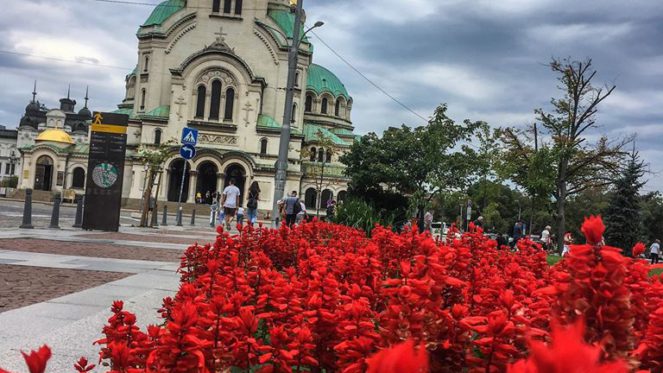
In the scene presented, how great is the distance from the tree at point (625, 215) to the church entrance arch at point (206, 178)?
114 feet

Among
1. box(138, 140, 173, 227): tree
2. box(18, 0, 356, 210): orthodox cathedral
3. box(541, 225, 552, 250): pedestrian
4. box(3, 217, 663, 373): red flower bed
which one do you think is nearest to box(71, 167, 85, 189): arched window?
box(18, 0, 356, 210): orthodox cathedral

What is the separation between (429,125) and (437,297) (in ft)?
94.7

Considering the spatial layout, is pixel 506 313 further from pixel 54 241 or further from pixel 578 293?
pixel 54 241

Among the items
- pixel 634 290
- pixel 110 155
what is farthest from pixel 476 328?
pixel 110 155

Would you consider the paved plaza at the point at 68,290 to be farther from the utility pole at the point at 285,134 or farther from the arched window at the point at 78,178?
the arched window at the point at 78,178

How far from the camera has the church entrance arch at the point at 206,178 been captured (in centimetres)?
5644

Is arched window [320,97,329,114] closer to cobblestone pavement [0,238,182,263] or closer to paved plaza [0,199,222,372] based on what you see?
cobblestone pavement [0,238,182,263]

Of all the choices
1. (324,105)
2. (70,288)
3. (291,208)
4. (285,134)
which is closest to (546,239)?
(291,208)

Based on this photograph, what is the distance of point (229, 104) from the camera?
5584 centimetres

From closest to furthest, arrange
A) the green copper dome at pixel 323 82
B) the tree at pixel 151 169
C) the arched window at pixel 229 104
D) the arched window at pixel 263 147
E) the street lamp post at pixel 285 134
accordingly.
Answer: the street lamp post at pixel 285 134 < the tree at pixel 151 169 < the arched window at pixel 229 104 < the arched window at pixel 263 147 < the green copper dome at pixel 323 82

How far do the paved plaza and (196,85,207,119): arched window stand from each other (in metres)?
44.0

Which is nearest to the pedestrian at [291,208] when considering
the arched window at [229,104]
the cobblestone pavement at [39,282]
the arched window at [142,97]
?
the cobblestone pavement at [39,282]

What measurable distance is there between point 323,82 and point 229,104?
64.8 ft

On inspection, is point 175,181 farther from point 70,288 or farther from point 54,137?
point 70,288
